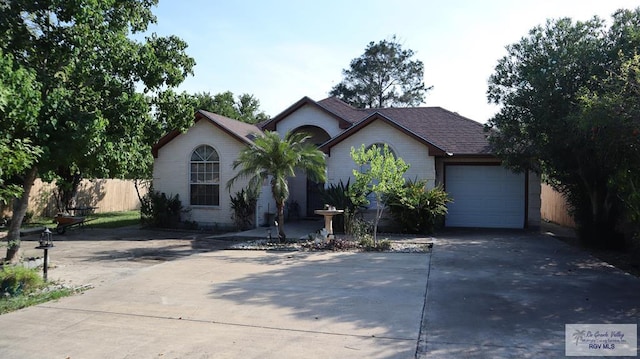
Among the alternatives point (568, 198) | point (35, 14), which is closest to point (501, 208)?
point (568, 198)

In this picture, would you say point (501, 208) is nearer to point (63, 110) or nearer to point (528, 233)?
point (528, 233)

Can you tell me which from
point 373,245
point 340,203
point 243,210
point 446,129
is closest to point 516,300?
point 373,245

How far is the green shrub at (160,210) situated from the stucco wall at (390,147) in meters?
6.54

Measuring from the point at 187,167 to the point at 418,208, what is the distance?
9623mm

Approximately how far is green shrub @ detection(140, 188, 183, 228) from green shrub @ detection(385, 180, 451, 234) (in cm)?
885

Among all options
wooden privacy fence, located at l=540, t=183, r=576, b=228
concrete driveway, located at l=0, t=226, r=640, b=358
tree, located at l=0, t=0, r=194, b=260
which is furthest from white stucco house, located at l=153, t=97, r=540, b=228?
tree, located at l=0, t=0, r=194, b=260

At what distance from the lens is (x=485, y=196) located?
17062 mm

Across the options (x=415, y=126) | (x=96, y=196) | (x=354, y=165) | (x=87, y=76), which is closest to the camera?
(x=87, y=76)

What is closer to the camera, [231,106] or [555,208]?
[555,208]

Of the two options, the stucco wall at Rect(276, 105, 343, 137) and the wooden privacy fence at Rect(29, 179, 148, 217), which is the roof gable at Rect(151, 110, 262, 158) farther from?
the wooden privacy fence at Rect(29, 179, 148, 217)

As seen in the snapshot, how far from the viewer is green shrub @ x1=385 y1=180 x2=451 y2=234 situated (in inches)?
581

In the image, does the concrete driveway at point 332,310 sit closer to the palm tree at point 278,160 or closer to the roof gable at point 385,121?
the palm tree at point 278,160

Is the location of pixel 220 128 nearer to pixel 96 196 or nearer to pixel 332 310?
pixel 332 310

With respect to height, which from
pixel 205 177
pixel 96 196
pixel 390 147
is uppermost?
pixel 390 147
